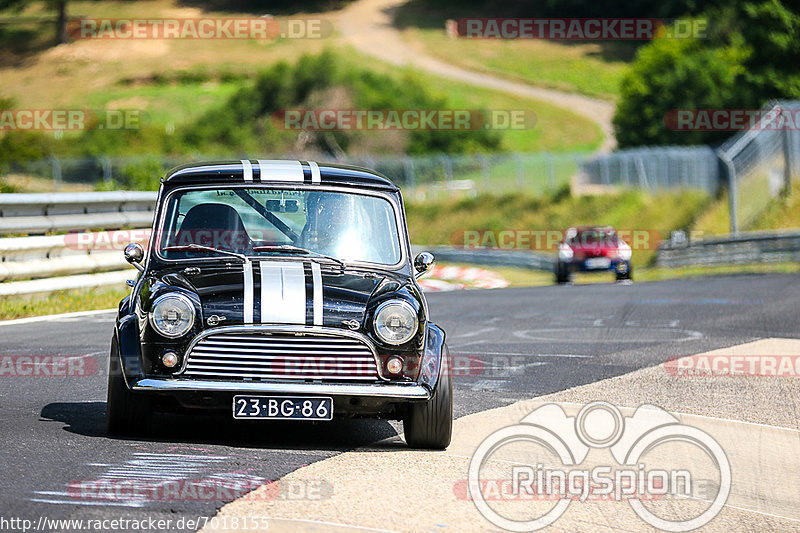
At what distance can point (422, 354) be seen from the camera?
7223 millimetres

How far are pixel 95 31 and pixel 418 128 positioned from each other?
124 ft

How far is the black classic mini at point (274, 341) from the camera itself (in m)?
6.90

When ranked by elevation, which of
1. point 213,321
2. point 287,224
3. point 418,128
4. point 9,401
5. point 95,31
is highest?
point 95,31

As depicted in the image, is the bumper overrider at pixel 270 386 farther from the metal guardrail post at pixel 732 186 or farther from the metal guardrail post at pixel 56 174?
the metal guardrail post at pixel 56 174

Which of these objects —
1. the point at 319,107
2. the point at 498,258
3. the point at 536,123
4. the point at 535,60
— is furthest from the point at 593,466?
the point at 535,60

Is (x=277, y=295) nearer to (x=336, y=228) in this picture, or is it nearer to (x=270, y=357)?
(x=270, y=357)

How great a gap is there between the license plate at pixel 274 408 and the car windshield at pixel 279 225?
4.19 ft

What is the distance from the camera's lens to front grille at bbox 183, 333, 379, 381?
6.91 meters

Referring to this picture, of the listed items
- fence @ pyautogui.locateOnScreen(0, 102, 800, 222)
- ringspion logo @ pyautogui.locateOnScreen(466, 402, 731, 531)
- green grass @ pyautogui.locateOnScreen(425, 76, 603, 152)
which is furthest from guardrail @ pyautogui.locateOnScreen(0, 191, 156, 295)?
green grass @ pyautogui.locateOnScreen(425, 76, 603, 152)

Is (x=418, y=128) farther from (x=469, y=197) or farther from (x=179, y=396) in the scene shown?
(x=179, y=396)

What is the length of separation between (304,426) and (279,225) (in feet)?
4.25

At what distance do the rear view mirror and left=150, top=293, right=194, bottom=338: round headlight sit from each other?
→ 1.28m

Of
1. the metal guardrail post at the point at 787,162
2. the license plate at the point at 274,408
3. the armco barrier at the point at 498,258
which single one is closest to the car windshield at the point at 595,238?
the armco barrier at the point at 498,258

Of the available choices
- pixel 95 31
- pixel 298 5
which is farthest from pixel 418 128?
pixel 298 5
